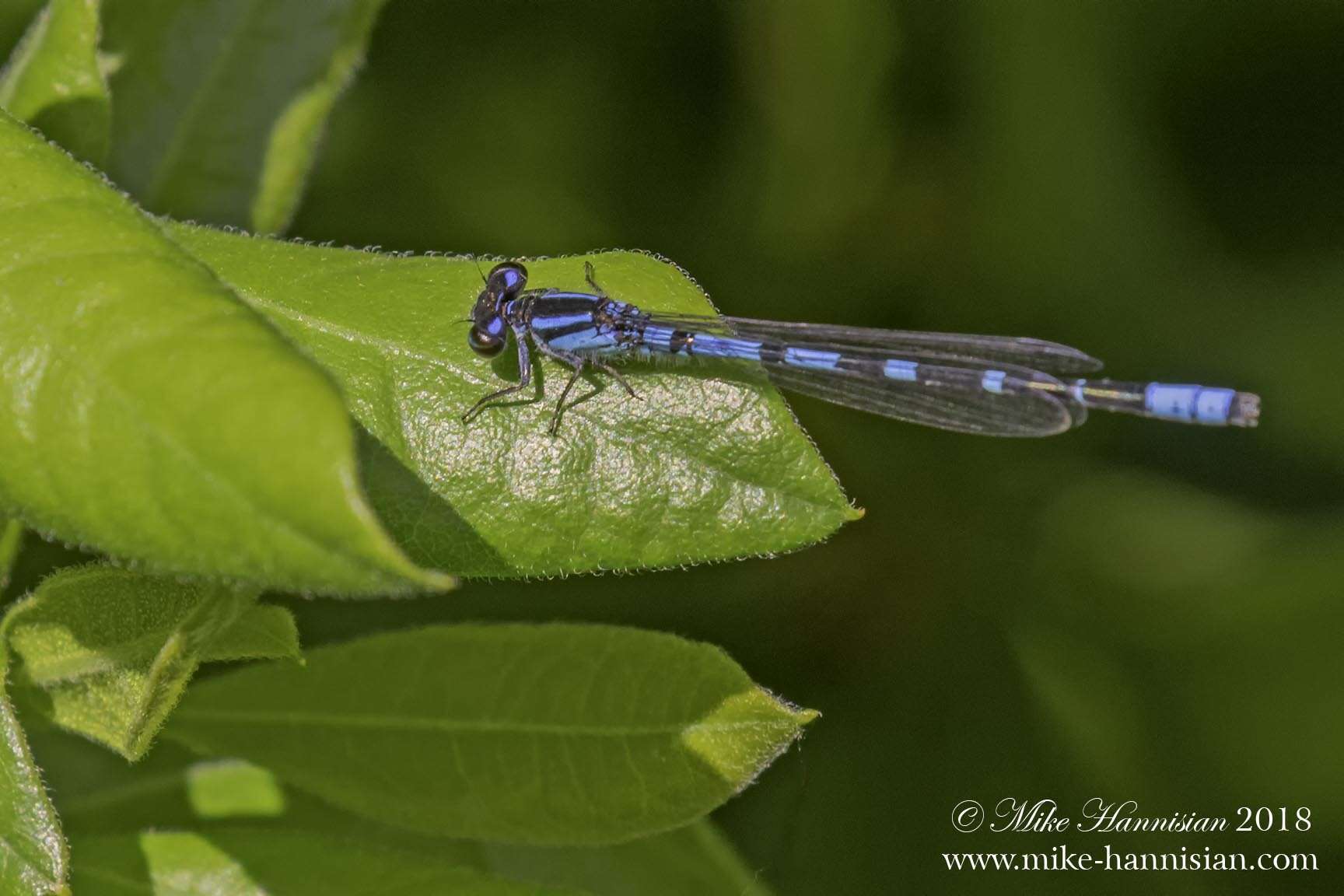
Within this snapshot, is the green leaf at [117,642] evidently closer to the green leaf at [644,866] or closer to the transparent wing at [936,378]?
the green leaf at [644,866]

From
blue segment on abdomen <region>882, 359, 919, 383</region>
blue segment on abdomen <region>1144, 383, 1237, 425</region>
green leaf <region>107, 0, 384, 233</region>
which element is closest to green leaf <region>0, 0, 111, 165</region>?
green leaf <region>107, 0, 384, 233</region>

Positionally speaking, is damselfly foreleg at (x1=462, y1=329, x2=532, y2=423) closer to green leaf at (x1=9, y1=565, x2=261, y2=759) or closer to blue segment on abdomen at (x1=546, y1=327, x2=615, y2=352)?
blue segment on abdomen at (x1=546, y1=327, x2=615, y2=352)

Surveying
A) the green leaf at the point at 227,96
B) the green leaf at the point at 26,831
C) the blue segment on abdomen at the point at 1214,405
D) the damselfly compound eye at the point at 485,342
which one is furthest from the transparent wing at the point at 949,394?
the green leaf at the point at 26,831

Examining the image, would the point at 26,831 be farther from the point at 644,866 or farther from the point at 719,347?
the point at 719,347

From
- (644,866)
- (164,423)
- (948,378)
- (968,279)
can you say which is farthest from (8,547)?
(968,279)

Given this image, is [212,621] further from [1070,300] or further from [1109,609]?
[1070,300]

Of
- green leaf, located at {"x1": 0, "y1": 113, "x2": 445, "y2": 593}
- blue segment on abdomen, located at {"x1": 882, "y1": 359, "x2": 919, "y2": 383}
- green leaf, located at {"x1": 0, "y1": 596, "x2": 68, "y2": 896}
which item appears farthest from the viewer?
blue segment on abdomen, located at {"x1": 882, "y1": 359, "x2": 919, "y2": 383}
